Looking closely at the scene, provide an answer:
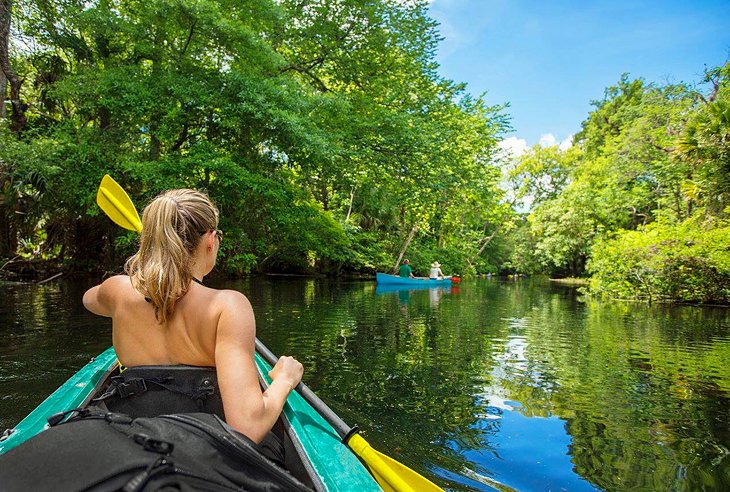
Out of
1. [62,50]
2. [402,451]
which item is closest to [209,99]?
[62,50]

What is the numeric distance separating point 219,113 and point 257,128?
0.99m

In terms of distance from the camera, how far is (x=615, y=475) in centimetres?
291

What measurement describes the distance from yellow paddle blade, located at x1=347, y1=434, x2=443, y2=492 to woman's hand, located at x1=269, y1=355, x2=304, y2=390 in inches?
22.3

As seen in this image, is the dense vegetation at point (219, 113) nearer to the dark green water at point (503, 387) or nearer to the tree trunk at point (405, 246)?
the dark green water at point (503, 387)

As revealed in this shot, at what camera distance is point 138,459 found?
0.96 metres

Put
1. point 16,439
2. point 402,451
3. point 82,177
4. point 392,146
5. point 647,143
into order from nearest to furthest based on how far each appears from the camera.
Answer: point 16,439, point 402,451, point 82,177, point 392,146, point 647,143

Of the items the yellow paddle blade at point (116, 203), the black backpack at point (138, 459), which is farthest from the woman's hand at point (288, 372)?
the yellow paddle blade at point (116, 203)

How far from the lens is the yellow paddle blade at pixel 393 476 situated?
1.91 meters

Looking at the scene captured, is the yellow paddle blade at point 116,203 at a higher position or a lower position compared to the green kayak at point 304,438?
higher

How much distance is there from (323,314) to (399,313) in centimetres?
204

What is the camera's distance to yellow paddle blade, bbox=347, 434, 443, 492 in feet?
6.26

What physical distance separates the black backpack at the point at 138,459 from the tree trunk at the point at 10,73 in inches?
476

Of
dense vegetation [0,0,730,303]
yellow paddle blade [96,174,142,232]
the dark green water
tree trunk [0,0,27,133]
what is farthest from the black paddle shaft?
tree trunk [0,0,27,133]

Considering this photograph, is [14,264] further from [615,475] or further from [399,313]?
[615,475]
